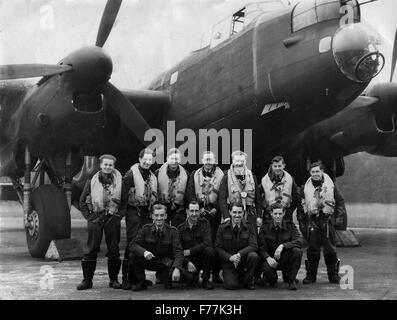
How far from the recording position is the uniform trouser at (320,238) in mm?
7773

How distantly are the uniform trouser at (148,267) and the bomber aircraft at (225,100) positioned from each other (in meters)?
3.76

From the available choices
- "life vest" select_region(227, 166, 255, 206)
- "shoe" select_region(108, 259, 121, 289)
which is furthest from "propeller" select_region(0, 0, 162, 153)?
"shoe" select_region(108, 259, 121, 289)

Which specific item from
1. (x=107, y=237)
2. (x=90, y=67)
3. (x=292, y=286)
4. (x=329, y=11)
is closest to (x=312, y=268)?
(x=292, y=286)

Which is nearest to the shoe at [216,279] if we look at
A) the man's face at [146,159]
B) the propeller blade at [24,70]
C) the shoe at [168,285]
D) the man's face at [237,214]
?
the shoe at [168,285]

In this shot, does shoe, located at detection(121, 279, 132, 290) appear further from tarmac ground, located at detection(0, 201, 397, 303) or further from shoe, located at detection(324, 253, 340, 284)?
shoe, located at detection(324, 253, 340, 284)

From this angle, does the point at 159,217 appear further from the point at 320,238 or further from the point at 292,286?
the point at 320,238

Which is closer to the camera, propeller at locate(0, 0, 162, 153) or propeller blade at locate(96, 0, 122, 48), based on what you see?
propeller at locate(0, 0, 162, 153)

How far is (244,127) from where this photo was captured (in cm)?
1039

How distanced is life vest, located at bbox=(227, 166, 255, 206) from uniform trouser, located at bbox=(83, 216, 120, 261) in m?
1.66

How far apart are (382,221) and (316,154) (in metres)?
14.8

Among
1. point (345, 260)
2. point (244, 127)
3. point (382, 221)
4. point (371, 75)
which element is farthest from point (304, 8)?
point (382, 221)

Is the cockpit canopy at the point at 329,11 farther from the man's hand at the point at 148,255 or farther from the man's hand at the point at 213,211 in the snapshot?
the man's hand at the point at 148,255

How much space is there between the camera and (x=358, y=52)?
8.45m

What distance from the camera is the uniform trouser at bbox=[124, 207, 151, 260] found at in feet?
24.9
